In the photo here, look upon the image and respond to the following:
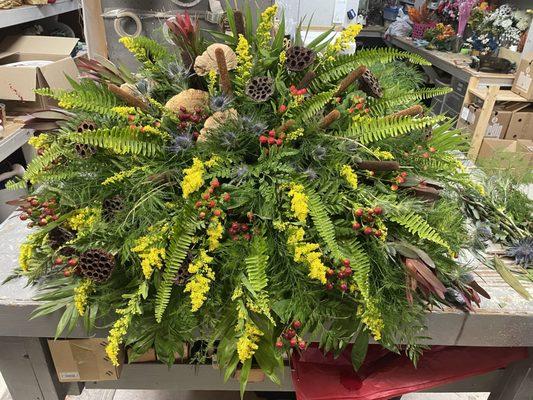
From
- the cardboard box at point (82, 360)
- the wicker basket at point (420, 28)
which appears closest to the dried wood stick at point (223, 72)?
the cardboard box at point (82, 360)

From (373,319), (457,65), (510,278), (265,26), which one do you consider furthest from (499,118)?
(373,319)

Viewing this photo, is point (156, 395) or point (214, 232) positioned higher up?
point (214, 232)

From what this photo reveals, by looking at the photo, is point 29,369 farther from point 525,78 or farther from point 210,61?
point 525,78

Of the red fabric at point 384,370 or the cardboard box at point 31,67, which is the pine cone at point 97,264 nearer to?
the red fabric at point 384,370

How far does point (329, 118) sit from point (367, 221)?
200 mm

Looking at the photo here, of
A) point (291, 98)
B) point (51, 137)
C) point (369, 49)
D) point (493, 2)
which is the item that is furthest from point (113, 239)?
point (493, 2)

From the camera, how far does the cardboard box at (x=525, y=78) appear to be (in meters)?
2.53

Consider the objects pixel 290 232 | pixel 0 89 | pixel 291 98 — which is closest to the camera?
pixel 290 232

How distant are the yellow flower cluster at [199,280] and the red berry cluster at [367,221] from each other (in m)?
0.26

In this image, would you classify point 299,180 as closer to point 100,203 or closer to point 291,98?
point 291,98

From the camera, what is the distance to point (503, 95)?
2.65m

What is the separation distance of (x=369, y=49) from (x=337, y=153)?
27 centimetres

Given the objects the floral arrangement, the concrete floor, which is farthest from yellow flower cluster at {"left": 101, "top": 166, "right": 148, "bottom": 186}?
the concrete floor

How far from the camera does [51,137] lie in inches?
34.8
